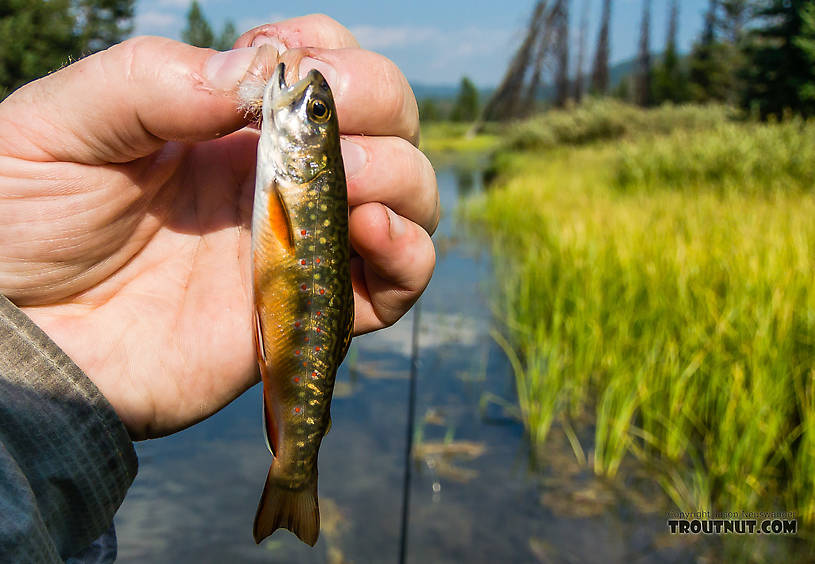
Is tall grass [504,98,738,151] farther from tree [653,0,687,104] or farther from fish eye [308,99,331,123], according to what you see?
tree [653,0,687,104]

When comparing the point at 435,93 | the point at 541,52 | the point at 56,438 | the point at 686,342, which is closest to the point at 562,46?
the point at 541,52

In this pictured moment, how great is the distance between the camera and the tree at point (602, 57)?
4291 cm

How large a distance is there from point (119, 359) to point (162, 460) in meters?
3.46

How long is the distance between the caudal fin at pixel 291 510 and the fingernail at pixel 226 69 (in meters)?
0.95

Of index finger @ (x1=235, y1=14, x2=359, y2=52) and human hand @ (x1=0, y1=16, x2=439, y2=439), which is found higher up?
index finger @ (x1=235, y1=14, x2=359, y2=52)

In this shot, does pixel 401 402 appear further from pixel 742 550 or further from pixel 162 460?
pixel 742 550

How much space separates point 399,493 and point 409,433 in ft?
2.38

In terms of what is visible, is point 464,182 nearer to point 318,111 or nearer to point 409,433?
point 409,433

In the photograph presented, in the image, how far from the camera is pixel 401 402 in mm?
5902

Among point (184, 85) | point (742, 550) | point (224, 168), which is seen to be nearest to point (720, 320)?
point (742, 550)

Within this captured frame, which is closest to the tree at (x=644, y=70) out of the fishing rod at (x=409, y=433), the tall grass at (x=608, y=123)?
the tall grass at (x=608, y=123)

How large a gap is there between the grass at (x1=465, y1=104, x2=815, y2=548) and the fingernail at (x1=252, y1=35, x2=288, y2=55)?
3.61 meters

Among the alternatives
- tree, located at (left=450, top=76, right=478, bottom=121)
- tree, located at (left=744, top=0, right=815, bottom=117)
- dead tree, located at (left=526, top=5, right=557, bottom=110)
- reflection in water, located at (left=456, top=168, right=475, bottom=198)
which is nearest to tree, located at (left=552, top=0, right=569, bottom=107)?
dead tree, located at (left=526, top=5, right=557, bottom=110)

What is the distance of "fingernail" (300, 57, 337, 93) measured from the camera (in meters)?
1.62
